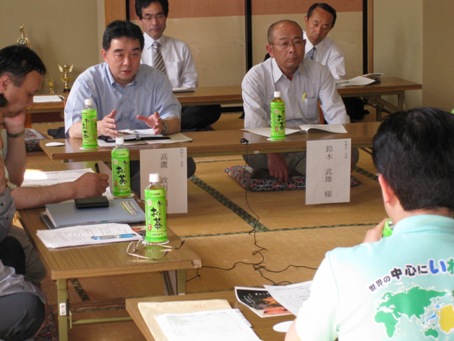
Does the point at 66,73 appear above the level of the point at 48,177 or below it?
above

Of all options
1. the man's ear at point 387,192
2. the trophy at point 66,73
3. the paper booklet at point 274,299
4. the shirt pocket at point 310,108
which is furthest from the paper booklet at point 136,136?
the trophy at point 66,73

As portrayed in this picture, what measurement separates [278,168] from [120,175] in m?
1.90

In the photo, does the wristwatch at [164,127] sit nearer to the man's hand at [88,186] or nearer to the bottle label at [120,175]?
the bottle label at [120,175]

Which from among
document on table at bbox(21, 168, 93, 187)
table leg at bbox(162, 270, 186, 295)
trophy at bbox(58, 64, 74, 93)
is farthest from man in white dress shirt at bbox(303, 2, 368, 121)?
table leg at bbox(162, 270, 186, 295)

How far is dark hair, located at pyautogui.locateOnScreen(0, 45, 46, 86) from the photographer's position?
316 cm

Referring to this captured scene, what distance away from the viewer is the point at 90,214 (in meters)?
3.02

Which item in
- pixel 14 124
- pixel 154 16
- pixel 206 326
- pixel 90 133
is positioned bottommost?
pixel 206 326

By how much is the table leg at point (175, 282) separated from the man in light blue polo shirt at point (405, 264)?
1.16 meters

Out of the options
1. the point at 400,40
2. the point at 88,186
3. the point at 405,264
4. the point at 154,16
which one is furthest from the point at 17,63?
the point at 400,40

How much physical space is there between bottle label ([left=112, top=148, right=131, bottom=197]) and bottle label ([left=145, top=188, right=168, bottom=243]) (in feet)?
2.25

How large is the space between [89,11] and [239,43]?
137 centimetres

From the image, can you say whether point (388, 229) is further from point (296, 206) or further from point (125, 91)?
point (125, 91)

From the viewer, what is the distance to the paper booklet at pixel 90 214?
2.93m

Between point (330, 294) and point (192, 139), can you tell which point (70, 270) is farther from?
point (192, 139)
